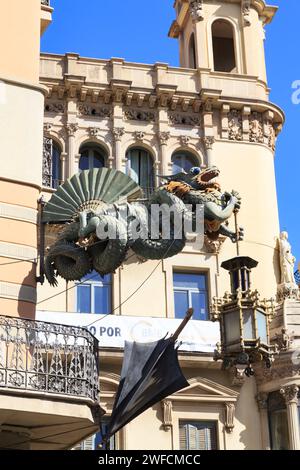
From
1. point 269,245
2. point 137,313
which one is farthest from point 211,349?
point 269,245

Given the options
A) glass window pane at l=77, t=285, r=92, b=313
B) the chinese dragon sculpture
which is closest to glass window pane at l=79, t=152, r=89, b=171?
glass window pane at l=77, t=285, r=92, b=313

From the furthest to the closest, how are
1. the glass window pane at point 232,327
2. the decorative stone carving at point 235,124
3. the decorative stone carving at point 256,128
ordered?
the decorative stone carving at point 256,128
the decorative stone carving at point 235,124
the glass window pane at point 232,327

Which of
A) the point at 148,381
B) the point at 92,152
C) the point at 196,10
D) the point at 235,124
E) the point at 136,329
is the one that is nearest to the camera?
the point at 148,381

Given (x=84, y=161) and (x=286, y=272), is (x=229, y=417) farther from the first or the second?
(x=84, y=161)

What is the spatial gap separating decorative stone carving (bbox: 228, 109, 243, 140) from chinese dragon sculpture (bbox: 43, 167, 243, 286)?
13.1 m

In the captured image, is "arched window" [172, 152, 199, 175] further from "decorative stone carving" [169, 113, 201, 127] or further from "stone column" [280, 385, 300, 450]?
"stone column" [280, 385, 300, 450]

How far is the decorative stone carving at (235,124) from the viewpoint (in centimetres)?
2831

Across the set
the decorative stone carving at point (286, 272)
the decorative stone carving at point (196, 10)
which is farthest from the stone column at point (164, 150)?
the decorative stone carving at point (196, 10)

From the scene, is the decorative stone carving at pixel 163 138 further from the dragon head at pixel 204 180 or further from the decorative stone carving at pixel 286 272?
the dragon head at pixel 204 180

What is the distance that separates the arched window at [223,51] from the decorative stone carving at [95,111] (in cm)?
568

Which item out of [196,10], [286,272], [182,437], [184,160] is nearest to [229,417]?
[182,437]

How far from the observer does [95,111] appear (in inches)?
1080

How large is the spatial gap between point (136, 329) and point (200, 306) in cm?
222

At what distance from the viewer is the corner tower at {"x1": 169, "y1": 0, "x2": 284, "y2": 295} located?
1078 inches
